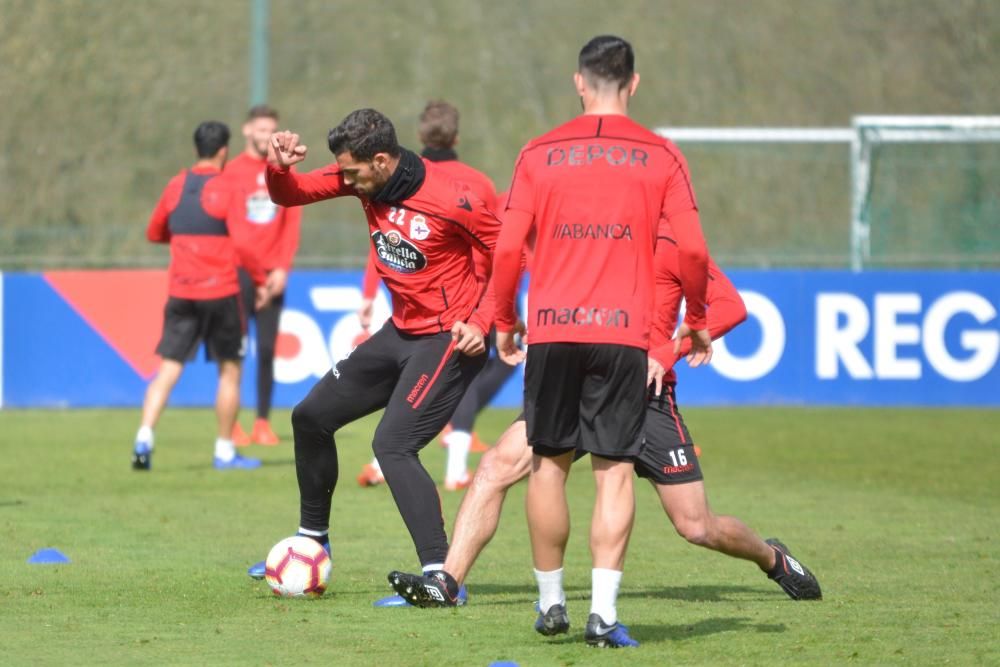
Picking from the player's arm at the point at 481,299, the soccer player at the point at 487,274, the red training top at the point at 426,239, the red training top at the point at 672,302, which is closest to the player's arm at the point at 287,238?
the soccer player at the point at 487,274

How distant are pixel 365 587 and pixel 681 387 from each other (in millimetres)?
11431

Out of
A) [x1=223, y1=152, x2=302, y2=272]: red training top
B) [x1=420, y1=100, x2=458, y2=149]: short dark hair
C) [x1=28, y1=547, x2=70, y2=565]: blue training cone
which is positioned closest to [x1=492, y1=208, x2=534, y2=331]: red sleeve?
[x1=28, y1=547, x2=70, y2=565]: blue training cone

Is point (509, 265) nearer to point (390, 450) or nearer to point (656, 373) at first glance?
point (656, 373)

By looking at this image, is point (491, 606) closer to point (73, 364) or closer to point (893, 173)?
point (73, 364)

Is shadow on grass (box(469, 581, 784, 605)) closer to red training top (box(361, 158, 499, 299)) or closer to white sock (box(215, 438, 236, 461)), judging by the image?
red training top (box(361, 158, 499, 299))

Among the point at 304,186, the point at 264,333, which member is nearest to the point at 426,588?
the point at 304,186

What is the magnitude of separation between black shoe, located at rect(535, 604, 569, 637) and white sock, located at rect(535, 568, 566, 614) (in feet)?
0.06

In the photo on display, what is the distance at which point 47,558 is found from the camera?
27.7ft

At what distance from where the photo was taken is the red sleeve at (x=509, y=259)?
6012 millimetres

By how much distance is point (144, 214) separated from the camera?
31.7 metres

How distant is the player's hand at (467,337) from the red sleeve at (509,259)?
3.43ft

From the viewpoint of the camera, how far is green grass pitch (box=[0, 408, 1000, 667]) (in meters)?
6.26

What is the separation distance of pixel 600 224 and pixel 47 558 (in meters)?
3.80

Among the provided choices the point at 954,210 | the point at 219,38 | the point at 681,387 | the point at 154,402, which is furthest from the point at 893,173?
the point at 154,402
